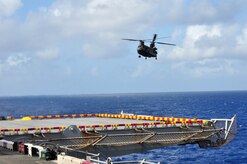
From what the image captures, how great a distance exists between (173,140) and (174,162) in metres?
16.6

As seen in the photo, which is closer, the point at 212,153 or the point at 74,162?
the point at 74,162

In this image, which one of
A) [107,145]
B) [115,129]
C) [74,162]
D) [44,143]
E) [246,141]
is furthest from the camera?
[246,141]

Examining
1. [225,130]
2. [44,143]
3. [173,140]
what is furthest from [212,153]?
[44,143]

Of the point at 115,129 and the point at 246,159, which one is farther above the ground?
the point at 115,129

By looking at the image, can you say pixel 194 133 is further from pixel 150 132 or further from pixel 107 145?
pixel 107 145

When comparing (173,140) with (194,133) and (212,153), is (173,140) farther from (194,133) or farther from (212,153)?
(212,153)

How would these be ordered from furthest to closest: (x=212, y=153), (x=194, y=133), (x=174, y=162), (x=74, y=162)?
(x=212, y=153), (x=174, y=162), (x=194, y=133), (x=74, y=162)

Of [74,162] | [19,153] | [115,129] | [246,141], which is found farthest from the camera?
[246,141]

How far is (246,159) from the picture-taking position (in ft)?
209

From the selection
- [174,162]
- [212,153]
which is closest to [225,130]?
[174,162]

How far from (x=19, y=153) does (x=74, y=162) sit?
29.2 feet

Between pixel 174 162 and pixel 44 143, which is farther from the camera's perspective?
pixel 174 162

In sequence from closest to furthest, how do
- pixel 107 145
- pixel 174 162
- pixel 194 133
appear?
pixel 107 145, pixel 194 133, pixel 174 162

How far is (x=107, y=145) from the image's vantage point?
4072 cm
